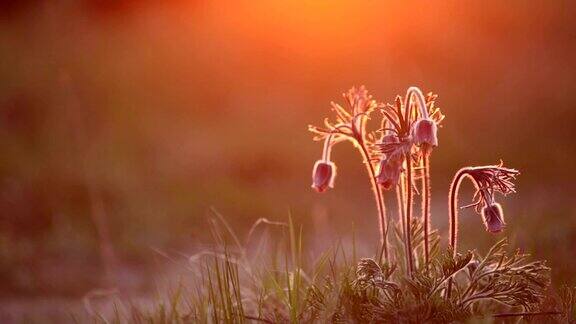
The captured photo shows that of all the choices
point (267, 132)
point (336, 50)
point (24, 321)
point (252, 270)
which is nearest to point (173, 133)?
point (267, 132)

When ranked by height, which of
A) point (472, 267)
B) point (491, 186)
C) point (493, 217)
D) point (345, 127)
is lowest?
point (472, 267)

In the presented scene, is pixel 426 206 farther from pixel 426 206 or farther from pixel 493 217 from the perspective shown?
pixel 493 217

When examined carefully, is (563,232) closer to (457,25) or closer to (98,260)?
(98,260)

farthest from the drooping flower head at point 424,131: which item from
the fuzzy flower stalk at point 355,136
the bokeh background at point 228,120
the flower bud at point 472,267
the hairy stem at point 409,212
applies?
the bokeh background at point 228,120

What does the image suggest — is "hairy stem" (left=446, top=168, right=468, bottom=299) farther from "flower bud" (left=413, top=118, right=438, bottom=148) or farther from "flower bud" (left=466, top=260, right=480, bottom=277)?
"flower bud" (left=413, top=118, right=438, bottom=148)

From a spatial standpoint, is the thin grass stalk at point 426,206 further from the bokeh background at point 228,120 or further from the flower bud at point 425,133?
the bokeh background at point 228,120

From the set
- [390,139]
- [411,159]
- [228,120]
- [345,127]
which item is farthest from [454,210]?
[228,120]

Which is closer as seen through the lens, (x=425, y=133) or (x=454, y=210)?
(x=425, y=133)
